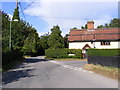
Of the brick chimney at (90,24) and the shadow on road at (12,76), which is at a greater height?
the brick chimney at (90,24)

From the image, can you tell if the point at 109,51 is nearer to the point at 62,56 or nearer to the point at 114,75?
the point at 114,75

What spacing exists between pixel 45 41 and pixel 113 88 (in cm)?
6946

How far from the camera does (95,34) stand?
49.1 meters

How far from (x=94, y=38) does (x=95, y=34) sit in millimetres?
A: 1748

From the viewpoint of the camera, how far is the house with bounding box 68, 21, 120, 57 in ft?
152

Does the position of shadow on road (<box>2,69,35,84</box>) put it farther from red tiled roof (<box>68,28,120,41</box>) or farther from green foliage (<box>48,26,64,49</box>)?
green foliage (<box>48,26,64,49</box>)

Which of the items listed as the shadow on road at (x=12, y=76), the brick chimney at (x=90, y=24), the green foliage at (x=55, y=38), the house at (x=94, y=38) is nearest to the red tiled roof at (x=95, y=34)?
the house at (x=94, y=38)

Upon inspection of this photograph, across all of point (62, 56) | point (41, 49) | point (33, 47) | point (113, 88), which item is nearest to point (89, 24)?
point (62, 56)

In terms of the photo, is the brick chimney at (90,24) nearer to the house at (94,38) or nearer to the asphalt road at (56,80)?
the house at (94,38)

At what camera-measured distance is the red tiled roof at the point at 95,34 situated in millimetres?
47438

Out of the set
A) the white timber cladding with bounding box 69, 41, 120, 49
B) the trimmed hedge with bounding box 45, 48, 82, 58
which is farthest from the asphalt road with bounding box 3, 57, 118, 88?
the white timber cladding with bounding box 69, 41, 120, 49

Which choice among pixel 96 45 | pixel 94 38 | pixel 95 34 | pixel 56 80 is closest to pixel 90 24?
pixel 95 34

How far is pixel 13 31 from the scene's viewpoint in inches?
1193

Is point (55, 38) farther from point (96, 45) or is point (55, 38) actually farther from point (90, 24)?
point (96, 45)
